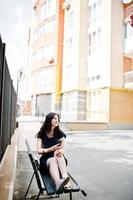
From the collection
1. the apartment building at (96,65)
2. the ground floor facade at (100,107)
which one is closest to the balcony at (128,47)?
the apartment building at (96,65)

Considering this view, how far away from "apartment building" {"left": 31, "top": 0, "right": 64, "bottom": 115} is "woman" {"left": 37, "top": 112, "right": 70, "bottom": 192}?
946 inches

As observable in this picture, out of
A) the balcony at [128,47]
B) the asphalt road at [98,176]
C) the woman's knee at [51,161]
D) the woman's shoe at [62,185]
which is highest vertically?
the balcony at [128,47]

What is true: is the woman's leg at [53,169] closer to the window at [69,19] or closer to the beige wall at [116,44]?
the beige wall at [116,44]

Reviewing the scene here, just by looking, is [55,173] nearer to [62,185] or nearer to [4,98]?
[62,185]

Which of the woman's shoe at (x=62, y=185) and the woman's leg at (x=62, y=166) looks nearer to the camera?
the woman's shoe at (x=62, y=185)

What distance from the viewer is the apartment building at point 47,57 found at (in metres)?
29.2

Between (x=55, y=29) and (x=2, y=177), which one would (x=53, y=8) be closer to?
(x=55, y=29)

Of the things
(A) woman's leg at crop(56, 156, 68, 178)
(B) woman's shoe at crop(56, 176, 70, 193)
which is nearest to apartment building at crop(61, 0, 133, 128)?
(A) woman's leg at crop(56, 156, 68, 178)

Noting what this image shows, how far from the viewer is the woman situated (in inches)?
157

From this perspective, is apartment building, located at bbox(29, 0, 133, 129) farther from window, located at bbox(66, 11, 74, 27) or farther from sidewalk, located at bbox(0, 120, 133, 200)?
sidewalk, located at bbox(0, 120, 133, 200)

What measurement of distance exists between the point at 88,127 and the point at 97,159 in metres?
11.6

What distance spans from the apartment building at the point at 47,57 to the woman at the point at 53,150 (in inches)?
946

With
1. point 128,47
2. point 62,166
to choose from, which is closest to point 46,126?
point 62,166

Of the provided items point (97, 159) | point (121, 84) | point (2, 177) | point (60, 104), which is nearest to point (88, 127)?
point (121, 84)
